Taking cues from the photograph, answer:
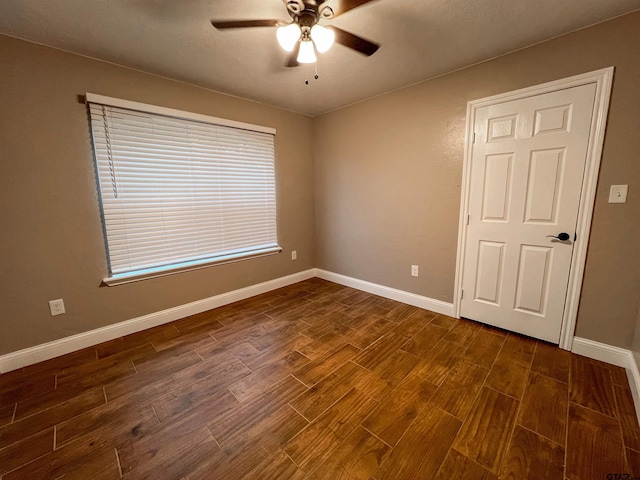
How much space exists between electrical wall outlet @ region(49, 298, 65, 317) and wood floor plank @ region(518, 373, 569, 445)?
130 inches

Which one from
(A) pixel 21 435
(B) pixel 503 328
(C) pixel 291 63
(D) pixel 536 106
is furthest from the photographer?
(B) pixel 503 328

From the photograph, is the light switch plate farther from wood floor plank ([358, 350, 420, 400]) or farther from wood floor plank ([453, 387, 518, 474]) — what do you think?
wood floor plank ([358, 350, 420, 400])

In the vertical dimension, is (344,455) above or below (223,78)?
below

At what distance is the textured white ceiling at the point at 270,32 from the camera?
156cm

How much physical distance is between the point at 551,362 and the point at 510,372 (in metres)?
0.40

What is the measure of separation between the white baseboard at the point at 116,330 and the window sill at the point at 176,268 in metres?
0.38

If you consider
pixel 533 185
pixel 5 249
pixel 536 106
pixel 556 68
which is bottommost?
pixel 5 249

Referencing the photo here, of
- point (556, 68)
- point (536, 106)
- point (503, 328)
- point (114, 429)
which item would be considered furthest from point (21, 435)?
point (556, 68)

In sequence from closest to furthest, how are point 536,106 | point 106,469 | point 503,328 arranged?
point 106,469 → point 536,106 → point 503,328

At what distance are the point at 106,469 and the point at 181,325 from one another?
4.69ft

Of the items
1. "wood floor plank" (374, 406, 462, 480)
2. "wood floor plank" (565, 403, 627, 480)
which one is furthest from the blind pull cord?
"wood floor plank" (565, 403, 627, 480)

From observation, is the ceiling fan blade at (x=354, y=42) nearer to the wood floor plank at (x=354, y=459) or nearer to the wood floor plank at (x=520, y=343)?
the wood floor plank at (x=354, y=459)

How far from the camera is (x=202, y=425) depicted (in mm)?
1442

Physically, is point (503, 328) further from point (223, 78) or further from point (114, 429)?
point (223, 78)
